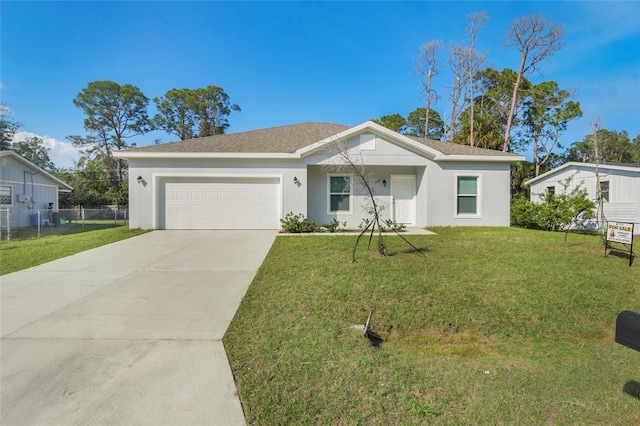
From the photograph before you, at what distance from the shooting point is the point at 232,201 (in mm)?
11531

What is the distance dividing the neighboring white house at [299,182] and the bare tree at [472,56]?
10.8 m

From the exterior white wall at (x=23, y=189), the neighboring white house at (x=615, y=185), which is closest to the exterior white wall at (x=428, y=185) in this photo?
the neighboring white house at (x=615, y=185)

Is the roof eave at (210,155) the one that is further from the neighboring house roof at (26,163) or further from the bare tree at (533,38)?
the bare tree at (533,38)

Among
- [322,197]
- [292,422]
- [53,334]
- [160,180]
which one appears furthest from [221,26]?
[292,422]

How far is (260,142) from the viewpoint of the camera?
494 inches

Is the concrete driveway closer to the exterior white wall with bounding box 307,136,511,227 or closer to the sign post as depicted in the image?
the exterior white wall with bounding box 307,136,511,227

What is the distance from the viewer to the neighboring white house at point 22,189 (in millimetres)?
14914

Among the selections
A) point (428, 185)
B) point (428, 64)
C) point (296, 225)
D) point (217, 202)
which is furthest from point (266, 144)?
point (428, 64)

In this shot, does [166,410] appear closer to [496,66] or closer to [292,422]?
[292,422]

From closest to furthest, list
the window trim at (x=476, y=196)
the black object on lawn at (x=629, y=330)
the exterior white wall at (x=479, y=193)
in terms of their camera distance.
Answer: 1. the black object on lawn at (x=629, y=330)
2. the exterior white wall at (x=479, y=193)
3. the window trim at (x=476, y=196)

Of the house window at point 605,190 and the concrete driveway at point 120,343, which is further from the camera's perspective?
the house window at point 605,190

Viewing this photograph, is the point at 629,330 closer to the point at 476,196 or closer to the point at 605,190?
the point at 476,196

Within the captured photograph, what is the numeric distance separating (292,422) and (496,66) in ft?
93.1

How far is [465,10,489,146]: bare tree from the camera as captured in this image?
835 inches
